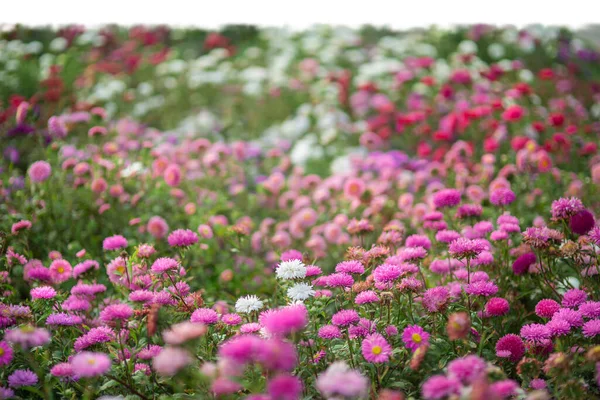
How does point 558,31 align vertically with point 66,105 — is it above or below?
above

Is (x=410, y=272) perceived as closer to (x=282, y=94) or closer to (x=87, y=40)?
(x=282, y=94)

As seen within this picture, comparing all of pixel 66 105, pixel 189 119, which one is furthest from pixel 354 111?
pixel 66 105

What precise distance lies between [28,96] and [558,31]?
7853 millimetres

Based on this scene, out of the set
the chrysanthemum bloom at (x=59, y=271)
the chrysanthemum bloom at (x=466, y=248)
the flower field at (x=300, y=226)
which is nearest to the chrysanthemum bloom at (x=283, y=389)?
the flower field at (x=300, y=226)

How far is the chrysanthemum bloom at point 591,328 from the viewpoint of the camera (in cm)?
178

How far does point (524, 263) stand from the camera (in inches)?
91.7

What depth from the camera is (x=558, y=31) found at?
8953 millimetres

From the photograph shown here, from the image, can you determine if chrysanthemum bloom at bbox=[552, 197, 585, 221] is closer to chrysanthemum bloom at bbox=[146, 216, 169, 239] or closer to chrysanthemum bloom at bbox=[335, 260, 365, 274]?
chrysanthemum bloom at bbox=[335, 260, 365, 274]

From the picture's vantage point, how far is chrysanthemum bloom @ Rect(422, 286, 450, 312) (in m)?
1.95

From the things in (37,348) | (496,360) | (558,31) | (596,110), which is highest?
(558,31)

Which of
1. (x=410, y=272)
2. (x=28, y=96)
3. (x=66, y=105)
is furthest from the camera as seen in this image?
(x=28, y=96)

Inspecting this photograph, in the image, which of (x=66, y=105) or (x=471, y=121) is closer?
(x=471, y=121)

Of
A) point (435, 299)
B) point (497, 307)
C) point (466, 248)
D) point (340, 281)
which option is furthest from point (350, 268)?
point (497, 307)

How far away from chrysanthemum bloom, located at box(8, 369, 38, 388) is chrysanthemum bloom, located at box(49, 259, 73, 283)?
68cm
